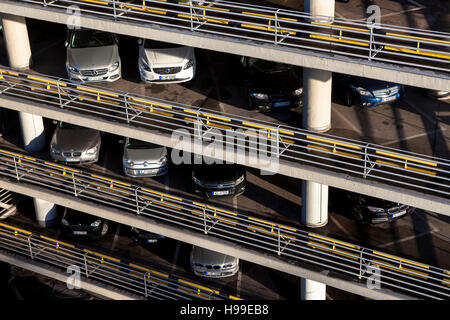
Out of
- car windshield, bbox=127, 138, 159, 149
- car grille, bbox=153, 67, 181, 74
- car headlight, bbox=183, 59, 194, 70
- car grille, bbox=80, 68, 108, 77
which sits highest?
car headlight, bbox=183, 59, 194, 70

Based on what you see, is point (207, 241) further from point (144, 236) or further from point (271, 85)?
point (271, 85)

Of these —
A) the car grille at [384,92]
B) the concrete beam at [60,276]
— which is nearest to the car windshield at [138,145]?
the concrete beam at [60,276]

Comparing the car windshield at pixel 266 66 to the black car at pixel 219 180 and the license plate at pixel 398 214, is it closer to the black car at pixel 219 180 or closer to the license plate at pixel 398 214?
the black car at pixel 219 180

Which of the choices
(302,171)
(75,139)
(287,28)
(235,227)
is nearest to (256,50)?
(287,28)

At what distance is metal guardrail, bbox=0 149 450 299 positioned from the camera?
23125 millimetres

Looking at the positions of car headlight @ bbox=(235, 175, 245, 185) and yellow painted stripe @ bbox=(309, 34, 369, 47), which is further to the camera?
car headlight @ bbox=(235, 175, 245, 185)

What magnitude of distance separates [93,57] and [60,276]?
26.6ft

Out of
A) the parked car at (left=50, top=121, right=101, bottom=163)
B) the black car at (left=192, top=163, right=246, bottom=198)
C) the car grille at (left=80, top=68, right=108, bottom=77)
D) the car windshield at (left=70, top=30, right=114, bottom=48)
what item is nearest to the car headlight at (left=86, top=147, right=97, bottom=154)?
the parked car at (left=50, top=121, right=101, bottom=163)

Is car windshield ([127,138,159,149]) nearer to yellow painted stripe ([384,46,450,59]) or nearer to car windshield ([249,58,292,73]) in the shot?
car windshield ([249,58,292,73])

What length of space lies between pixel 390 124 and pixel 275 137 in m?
3.52

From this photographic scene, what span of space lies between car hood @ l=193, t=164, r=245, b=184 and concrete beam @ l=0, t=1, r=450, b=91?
536 cm

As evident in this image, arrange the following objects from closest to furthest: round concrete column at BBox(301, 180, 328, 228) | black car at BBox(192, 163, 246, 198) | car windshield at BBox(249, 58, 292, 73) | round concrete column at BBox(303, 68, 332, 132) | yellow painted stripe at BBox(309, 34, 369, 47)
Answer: yellow painted stripe at BBox(309, 34, 369, 47), round concrete column at BBox(303, 68, 332, 132), round concrete column at BBox(301, 180, 328, 228), car windshield at BBox(249, 58, 292, 73), black car at BBox(192, 163, 246, 198)

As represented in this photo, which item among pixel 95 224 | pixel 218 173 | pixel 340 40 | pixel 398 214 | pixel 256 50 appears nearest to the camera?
pixel 340 40

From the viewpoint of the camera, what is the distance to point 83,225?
28.7 meters
